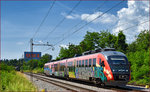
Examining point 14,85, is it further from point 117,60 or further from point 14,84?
point 117,60

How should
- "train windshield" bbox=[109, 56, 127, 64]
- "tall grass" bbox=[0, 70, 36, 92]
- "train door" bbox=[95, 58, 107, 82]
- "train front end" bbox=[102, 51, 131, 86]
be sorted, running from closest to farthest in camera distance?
"tall grass" bbox=[0, 70, 36, 92] → "train front end" bbox=[102, 51, 131, 86] → "train windshield" bbox=[109, 56, 127, 64] → "train door" bbox=[95, 58, 107, 82]

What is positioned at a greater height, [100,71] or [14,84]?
[100,71]

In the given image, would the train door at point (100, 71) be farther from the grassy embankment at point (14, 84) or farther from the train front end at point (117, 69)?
the grassy embankment at point (14, 84)

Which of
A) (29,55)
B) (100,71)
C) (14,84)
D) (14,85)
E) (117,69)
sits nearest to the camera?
(14,85)

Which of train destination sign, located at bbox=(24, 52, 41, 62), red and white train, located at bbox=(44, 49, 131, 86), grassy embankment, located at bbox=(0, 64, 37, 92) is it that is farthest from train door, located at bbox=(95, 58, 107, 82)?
train destination sign, located at bbox=(24, 52, 41, 62)

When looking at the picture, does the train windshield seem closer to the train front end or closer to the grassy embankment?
the train front end

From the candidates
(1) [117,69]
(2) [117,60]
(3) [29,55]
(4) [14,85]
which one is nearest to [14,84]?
(4) [14,85]

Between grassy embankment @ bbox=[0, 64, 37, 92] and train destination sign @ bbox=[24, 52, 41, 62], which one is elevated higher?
train destination sign @ bbox=[24, 52, 41, 62]

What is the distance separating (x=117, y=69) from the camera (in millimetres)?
17547

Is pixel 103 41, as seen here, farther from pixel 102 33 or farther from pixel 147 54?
pixel 147 54

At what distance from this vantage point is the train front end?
1731 centimetres

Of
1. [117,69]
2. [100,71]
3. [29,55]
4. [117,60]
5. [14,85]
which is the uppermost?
[29,55]

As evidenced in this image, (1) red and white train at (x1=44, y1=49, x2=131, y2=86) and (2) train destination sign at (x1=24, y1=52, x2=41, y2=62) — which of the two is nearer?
(1) red and white train at (x1=44, y1=49, x2=131, y2=86)

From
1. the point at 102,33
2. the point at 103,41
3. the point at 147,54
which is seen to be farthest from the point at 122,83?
the point at 102,33
